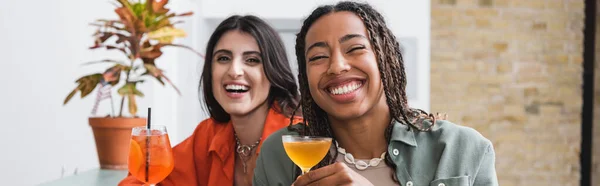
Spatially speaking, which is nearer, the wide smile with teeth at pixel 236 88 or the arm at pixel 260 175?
the arm at pixel 260 175

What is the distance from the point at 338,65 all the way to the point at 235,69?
0.70m

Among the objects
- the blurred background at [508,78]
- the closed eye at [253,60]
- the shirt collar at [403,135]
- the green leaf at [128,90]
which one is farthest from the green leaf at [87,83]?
the blurred background at [508,78]

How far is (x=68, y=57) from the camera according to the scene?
2951 mm

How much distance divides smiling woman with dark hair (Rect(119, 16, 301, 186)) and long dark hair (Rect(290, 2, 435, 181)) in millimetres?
400

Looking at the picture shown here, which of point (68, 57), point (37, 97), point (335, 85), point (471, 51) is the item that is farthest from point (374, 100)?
point (471, 51)

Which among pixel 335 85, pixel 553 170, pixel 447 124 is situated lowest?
pixel 553 170

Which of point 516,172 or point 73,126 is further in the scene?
point 516,172

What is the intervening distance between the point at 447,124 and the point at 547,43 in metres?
3.85

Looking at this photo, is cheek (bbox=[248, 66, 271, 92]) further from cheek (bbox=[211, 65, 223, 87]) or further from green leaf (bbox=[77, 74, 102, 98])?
green leaf (bbox=[77, 74, 102, 98])

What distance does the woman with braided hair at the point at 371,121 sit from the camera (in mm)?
1663

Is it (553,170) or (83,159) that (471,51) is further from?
(83,159)

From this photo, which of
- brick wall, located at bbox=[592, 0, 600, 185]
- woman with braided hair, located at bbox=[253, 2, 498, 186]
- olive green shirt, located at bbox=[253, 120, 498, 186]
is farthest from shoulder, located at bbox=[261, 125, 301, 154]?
brick wall, located at bbox=[592, 0, 600, 185]

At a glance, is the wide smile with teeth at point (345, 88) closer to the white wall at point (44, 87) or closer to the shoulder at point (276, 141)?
Result: the shoulder at point (276, 141)

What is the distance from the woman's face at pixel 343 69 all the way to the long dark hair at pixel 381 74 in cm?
2
